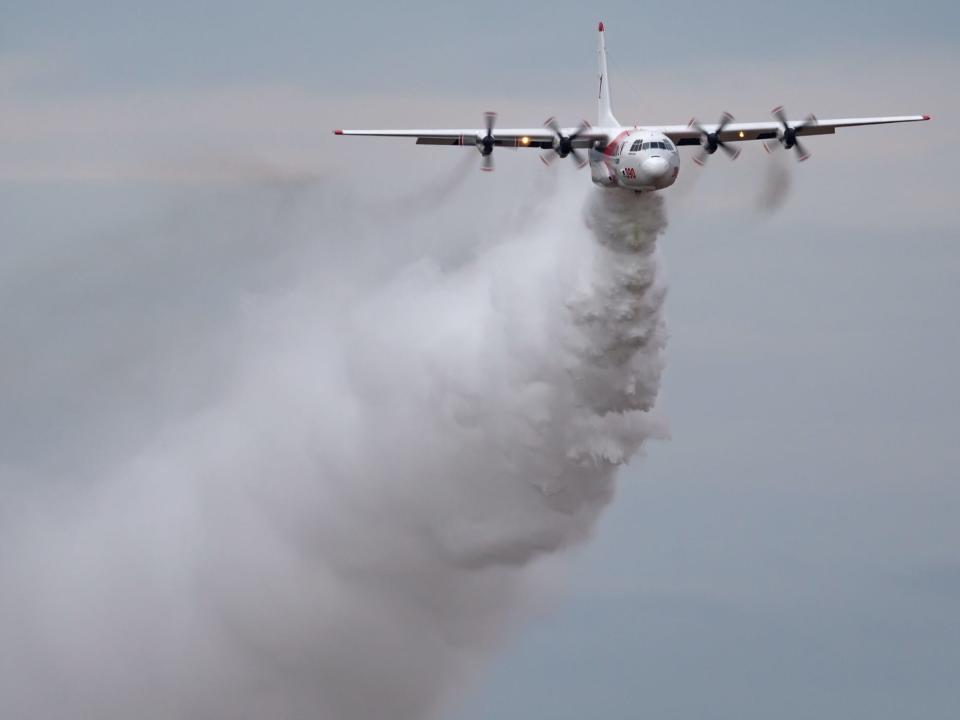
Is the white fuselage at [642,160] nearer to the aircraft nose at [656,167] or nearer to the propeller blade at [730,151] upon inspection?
the aircraft nose at [656,167]

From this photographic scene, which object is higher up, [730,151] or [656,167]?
[730,151]

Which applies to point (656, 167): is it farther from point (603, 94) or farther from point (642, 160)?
point (603, 94)

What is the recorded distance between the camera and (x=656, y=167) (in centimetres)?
4212

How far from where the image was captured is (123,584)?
206ft

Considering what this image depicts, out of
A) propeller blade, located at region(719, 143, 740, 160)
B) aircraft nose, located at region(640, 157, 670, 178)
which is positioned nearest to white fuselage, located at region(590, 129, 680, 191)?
aircraft nose, located at region(640, 157, 670, 178)

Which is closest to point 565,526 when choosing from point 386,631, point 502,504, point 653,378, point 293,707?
point 502,504

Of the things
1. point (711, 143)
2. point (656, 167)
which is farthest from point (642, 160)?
point (711, 143)

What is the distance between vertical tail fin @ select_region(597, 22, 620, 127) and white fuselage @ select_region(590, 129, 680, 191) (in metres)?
4.51

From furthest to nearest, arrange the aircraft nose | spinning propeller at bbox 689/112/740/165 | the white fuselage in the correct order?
spinning propeller at bbox 689/112/740/165, the white fuselage, the aircraft nose

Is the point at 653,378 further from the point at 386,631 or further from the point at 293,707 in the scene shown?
the point at 293,707

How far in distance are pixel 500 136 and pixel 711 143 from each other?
560 centimetres

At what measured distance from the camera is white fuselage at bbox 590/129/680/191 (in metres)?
42.3

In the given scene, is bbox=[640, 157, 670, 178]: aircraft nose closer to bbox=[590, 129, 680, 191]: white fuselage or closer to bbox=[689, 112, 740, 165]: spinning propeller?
bbox=[590, 129, 680, 191]: white fuselage

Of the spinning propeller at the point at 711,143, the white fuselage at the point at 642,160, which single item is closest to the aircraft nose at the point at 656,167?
the white fuselage at the point at 642,160
